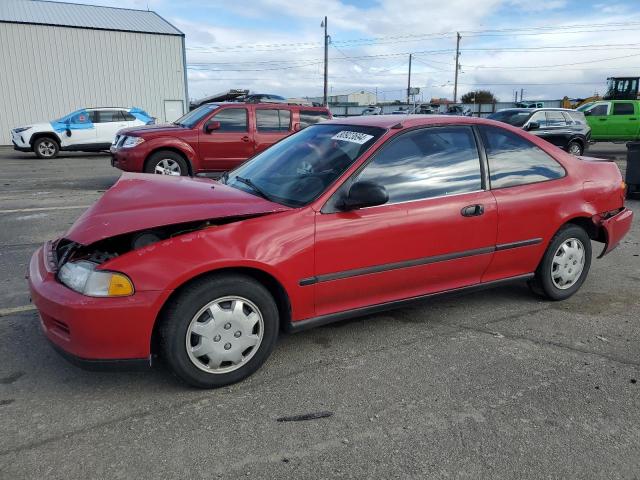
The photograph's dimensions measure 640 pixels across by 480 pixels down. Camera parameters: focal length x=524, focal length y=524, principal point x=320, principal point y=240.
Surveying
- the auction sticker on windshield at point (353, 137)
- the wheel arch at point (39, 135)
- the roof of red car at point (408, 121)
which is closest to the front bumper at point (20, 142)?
the wheel arch at point (39, 135)

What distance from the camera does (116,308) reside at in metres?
2.66

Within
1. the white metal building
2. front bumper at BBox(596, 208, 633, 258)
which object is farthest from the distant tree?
front bumper at BBox(596, 208, 633, 258)

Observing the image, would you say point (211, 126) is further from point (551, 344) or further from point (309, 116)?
point (551, 344)

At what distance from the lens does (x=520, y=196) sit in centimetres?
390

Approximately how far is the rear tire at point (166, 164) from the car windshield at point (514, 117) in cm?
1019

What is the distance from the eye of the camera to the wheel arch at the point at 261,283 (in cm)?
281

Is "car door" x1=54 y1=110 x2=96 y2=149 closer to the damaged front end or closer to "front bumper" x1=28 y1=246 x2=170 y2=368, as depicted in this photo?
the damaged front end

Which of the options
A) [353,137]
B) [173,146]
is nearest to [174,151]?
[173,146]

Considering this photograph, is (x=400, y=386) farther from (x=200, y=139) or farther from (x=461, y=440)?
(x=200, y=139)

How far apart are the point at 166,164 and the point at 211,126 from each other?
1104 mm

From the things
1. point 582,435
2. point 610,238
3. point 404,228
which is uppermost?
point 404,228

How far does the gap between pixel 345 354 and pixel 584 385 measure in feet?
4.66

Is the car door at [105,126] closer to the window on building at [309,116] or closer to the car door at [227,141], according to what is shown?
the car door at [227,141]

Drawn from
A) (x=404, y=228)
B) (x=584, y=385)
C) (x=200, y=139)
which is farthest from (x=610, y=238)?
(x=200, y=139)
